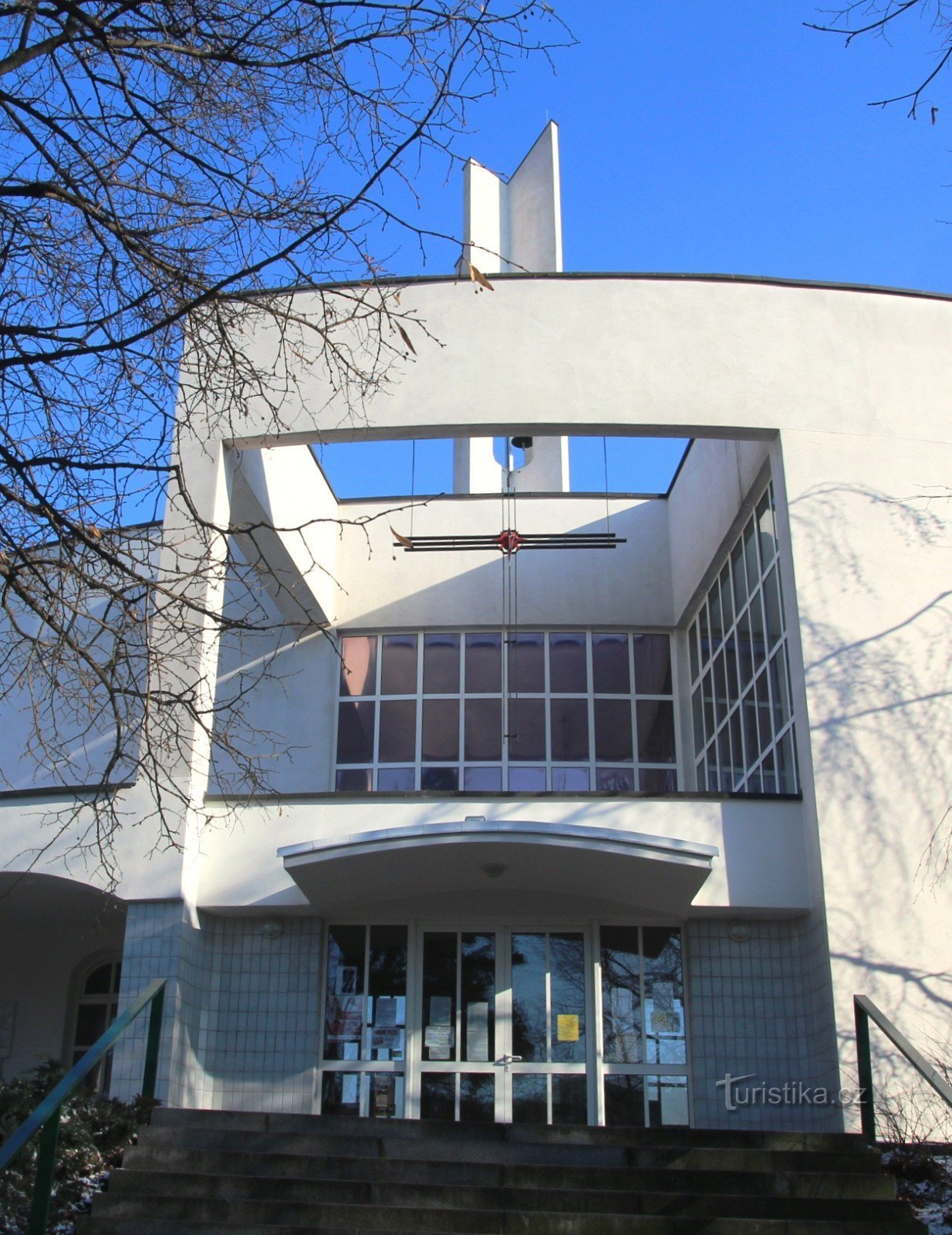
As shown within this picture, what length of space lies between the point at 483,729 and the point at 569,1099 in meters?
4.97

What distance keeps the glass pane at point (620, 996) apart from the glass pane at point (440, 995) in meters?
1.26

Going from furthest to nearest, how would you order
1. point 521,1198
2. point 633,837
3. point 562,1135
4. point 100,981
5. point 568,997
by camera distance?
point 100,981
point 568,997
point 633,837
point 562,1135
point 521,1198

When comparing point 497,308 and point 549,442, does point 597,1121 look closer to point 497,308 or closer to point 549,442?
point 497,308

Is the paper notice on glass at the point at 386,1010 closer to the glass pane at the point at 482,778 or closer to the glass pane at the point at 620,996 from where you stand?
the glass pane at the point at 620,996

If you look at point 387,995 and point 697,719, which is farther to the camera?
point 697,719

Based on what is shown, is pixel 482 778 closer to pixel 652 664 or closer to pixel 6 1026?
pixel 652 664

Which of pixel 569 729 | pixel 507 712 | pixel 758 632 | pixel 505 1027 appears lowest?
pixel 505 1027

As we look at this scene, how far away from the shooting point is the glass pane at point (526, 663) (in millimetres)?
15055

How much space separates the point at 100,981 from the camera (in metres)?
14.3

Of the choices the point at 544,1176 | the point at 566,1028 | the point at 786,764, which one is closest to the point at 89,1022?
the point at 566,1028

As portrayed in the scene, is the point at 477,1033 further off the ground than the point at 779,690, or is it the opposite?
the point at 779,690

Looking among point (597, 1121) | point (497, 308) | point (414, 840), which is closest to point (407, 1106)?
point (597, 1121)

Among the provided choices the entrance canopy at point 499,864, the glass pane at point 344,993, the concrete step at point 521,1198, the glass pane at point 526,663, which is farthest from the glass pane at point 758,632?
the concrete step at point 521,1198

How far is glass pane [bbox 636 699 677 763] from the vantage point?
14.7 meters
